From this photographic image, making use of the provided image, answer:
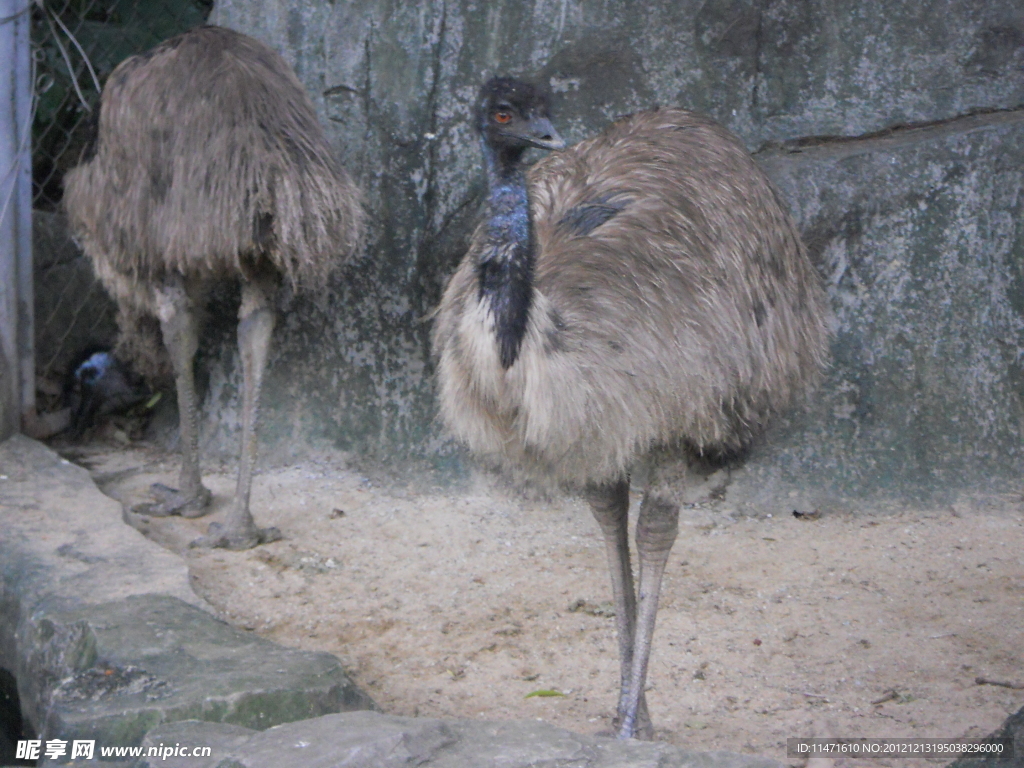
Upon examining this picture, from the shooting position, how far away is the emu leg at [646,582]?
9.62 ft

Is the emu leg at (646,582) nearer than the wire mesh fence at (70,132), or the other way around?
the emu leg at (646,582)

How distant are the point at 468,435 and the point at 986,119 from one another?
110 inches

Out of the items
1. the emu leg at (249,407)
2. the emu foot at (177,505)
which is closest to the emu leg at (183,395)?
the emu foot at (177,505)

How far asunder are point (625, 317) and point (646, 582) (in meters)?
0.72

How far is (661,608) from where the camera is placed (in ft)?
12.8

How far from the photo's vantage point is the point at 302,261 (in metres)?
4.06

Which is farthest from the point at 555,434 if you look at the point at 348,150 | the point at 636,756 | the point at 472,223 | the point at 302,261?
the point at 348,150

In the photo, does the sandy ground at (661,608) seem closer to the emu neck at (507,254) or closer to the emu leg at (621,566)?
the emu leg at (621,566)

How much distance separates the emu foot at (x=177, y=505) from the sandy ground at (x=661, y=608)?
0.18 feet

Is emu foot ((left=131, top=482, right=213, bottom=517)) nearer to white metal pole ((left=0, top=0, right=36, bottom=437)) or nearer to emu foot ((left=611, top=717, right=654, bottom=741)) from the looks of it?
white metal pole ((left=0, top=0, right=36, bottom=437))

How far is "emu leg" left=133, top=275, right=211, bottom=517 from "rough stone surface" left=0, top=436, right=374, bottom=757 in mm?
643

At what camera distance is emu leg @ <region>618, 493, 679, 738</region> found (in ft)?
9.62

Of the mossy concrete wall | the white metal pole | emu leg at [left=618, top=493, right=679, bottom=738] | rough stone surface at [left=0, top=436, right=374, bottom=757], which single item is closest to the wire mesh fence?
the white metal pole

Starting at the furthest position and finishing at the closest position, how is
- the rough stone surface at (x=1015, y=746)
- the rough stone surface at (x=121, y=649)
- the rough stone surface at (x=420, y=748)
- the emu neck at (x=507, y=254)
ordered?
1. the rough stone surface at (x=121, y=649)
2. the emu neck at (x=507, y=254)
3. the rough stone surface at (x=1015, y=746)
4. the rough stone surface at (x=420, y=748)
